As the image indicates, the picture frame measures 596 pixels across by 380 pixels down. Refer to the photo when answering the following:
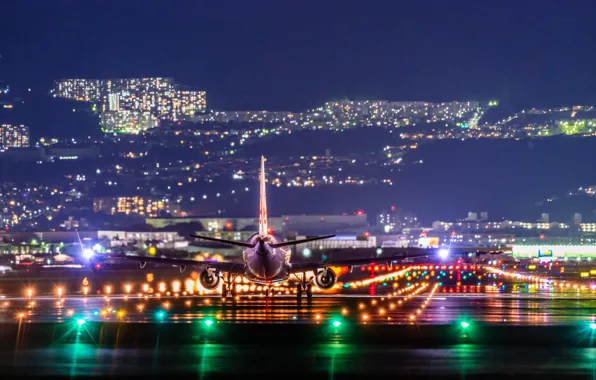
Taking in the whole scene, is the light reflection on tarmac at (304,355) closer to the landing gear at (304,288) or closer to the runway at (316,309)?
the runway at (316,309)

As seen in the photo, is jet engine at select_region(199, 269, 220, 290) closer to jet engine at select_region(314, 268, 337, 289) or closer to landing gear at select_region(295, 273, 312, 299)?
landing gear at select_region(295, 273, 312, 299)

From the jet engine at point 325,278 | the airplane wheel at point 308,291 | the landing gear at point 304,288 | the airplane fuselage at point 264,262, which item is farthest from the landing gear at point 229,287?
the jet engine at point 325,278

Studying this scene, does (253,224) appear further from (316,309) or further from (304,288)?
(316,309)

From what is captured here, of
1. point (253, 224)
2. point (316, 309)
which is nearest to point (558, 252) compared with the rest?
point (253, 224)

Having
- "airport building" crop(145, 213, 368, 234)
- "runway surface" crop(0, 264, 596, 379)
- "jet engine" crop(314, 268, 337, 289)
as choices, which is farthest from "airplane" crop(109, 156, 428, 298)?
"airport building" crop(145, 213, 368, 234)

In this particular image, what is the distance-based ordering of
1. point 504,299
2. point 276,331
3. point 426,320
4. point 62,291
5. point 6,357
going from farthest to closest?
point 62,291, point 504,299, point 426,320, point 276,331, point 6,357

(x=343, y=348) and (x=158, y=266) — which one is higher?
(x=158, y=266)

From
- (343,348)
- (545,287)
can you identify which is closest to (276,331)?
(343,348)

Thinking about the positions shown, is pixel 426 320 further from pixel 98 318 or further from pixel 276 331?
pixel 98 318
